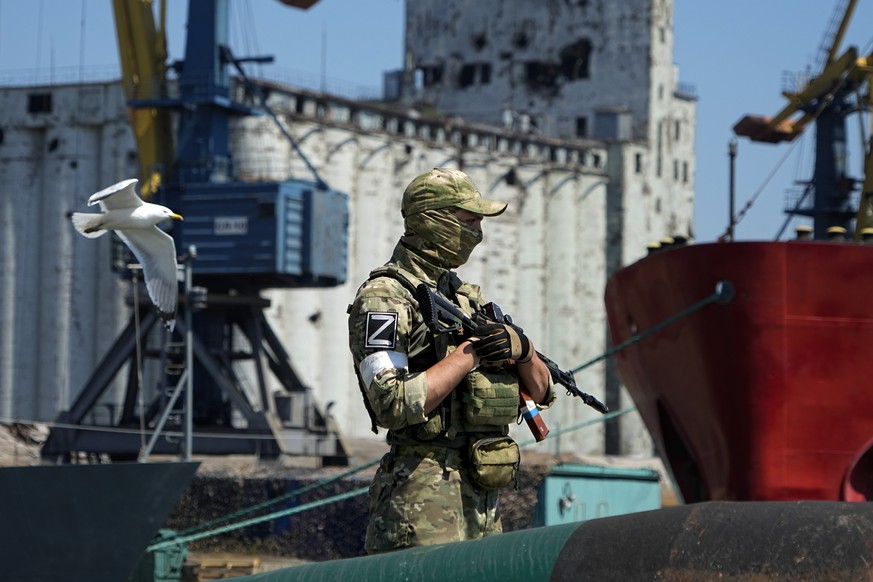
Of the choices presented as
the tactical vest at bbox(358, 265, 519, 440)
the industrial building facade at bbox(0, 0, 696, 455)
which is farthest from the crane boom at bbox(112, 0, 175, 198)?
the tactical vest at bbox(358, 265, 519, 440)

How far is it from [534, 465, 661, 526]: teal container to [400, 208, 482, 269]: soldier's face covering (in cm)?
882

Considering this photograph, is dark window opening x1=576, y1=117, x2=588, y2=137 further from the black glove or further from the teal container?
the black glove

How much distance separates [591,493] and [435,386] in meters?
10.2

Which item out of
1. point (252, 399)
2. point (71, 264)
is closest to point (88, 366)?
point (71, 264)

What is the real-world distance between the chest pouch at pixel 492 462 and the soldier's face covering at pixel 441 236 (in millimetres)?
700

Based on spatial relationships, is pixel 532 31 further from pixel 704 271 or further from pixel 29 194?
pixel 704 271

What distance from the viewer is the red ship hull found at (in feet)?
59.6

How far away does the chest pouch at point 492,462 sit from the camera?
569 centimetres

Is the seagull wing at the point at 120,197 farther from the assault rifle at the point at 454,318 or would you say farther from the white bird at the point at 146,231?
the assault rifle at the point at 454,318

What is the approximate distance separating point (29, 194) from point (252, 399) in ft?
32.2

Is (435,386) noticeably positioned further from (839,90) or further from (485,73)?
(485,73)

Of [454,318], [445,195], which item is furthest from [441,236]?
[454,318]

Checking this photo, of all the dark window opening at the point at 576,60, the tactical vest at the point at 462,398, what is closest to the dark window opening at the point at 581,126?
the dark window opening at the point at 576,60

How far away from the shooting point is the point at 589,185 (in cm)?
5597
